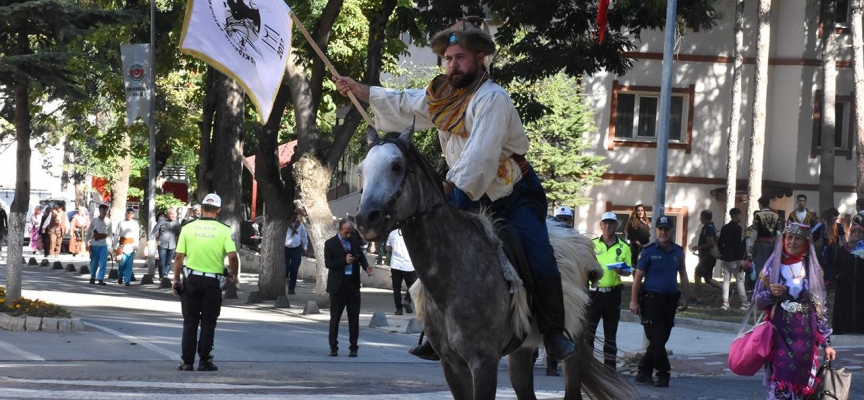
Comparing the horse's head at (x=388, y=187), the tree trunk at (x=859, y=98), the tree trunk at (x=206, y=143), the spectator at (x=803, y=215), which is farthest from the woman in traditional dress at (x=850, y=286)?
the tree trunk at (x=206, y=143)

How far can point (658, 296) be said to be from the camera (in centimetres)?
1331

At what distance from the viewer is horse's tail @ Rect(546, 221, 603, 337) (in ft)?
24.8

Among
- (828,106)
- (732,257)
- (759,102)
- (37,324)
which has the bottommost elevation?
(37,324)

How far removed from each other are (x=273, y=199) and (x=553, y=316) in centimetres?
1785

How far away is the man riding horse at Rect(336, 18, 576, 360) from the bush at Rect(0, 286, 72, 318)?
1147 centimetres

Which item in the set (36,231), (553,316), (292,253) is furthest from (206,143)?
(553,316)

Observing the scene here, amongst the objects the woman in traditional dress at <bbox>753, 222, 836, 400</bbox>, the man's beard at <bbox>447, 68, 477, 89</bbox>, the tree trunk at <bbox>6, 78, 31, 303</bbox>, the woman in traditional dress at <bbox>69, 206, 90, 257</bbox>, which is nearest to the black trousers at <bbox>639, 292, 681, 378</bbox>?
the woman in traditional dress at <bbox>753, 222, 836, 400</bbox>

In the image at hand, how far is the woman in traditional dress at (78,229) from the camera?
44.1 metres

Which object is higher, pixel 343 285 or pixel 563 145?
pixel 563 145

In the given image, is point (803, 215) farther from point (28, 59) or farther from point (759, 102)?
point (28, 59)

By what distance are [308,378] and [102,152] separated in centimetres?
1893

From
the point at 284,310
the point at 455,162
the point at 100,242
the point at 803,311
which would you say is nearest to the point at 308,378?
the point at 803,311

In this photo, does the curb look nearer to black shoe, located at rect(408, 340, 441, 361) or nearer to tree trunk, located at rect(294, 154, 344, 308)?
tree trunk, located at rect(294, 154, 344, 308)

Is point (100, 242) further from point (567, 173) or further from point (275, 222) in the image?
point (567, 173)
